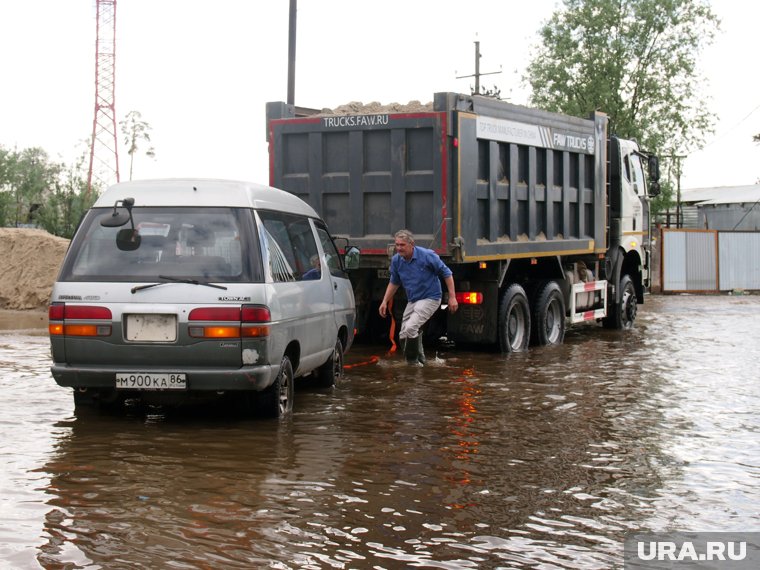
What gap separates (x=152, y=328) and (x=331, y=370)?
9.53 feet

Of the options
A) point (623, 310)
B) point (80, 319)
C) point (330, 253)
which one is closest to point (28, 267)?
point (623, 310)

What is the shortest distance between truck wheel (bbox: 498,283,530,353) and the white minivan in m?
5.63

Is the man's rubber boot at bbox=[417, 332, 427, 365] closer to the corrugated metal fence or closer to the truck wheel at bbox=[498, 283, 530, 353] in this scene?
the truck wheel at bbox=[498, 283, 530, 353]

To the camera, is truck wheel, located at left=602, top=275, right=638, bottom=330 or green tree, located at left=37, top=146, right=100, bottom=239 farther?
green tree, located at left=37, top=146, right=100, bottom=239

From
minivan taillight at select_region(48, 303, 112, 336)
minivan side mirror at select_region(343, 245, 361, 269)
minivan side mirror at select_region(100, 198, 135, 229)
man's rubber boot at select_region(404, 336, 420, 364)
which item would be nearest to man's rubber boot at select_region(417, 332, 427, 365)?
man's rubber boot at select_region(404, 336, 420, 364)

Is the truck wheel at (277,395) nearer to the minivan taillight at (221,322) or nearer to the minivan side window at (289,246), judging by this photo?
the minivan taillight at (221,322)

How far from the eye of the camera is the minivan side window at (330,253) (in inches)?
399

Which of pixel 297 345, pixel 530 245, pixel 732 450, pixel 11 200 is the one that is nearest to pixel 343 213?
pixel 530 245

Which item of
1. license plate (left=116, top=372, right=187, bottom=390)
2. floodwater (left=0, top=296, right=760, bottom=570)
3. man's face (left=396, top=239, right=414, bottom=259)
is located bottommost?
floodwater (left=0, top=296, right=760, bottom=570)

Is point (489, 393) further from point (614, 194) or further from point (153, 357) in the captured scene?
point (614, 194)

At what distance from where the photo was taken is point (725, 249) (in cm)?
3262

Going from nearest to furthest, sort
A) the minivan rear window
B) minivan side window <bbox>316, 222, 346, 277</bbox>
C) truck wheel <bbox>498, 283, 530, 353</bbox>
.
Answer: the minivan rear window
minivan side window <bbox>316, 222, 346, 277</bbox>
truck wheel <bbox>498, 283, 530, 353</bbox>
